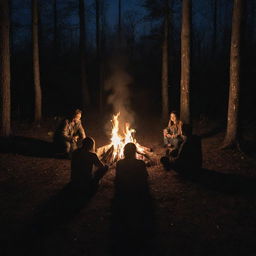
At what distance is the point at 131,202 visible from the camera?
6.23m

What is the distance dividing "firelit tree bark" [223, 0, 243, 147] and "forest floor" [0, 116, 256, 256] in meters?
0.97

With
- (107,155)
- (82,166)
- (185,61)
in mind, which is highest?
(185,61)

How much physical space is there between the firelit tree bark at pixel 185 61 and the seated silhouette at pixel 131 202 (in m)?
7.11

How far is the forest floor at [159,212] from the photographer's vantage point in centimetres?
483

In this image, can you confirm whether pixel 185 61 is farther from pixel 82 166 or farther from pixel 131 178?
pixel 131 178

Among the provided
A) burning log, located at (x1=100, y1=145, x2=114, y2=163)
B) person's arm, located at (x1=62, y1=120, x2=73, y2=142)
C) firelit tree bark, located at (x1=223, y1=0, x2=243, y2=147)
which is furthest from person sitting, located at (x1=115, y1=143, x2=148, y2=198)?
firelit tree bark, located at (x1=223, y1=0, x2=243, y2=147)

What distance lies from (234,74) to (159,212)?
6.57 meters

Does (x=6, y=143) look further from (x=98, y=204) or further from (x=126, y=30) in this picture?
(x=126, y=30)

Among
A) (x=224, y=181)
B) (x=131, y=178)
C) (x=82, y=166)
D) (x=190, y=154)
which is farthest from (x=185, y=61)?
(x=131, y=178)

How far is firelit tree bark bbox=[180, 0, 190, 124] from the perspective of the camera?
1245cm

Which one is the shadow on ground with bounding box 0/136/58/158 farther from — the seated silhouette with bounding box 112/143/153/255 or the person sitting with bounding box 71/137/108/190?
the seated silhouette with bounding box 112/143/153/255

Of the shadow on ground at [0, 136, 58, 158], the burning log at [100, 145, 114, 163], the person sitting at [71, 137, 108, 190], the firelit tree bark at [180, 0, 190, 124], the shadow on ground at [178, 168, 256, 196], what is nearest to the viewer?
the person sitting at [71, 137, 108, 190]

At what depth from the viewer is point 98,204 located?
257 inches

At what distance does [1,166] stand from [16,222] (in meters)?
4.26
